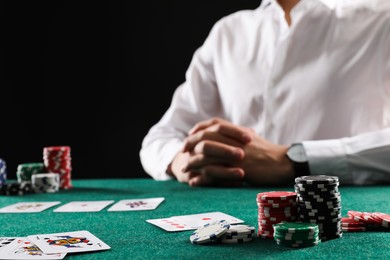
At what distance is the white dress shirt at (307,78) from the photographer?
9.03ft

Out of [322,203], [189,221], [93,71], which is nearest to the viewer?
[322,203]

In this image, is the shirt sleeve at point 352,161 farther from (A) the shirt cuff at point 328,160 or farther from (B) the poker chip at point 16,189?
(B) the poker chip at point 16,189

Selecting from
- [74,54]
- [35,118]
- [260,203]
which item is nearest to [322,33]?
[260,203]

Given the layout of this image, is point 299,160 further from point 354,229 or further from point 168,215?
point 354,229

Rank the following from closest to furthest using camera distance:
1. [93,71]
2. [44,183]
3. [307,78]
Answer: [44,183] < [307,78] < [93,71]

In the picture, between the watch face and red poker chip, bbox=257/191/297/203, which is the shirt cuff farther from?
red poker chip, bbox=257/191/297/203

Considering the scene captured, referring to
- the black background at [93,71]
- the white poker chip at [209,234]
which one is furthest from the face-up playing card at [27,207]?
the black background at [93,71]

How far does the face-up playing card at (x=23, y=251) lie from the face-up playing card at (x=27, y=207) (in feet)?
1.87

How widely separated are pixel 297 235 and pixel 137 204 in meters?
0.83

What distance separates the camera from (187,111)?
3.21 m

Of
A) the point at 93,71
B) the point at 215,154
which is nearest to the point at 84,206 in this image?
the point at 215,154

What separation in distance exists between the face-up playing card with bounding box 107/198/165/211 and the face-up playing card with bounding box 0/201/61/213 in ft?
0.83

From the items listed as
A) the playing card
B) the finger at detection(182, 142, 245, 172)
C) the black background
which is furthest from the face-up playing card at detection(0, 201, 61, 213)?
the black background

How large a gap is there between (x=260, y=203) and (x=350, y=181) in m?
1.10
